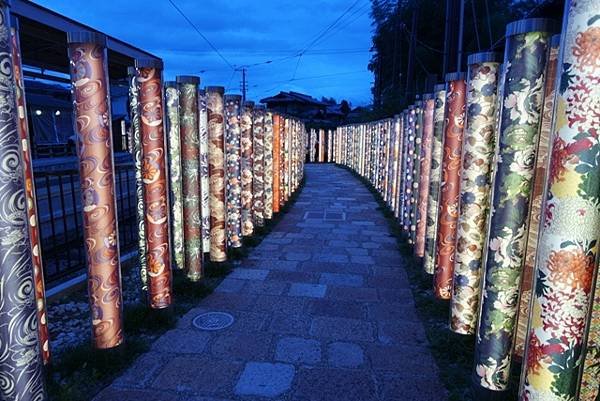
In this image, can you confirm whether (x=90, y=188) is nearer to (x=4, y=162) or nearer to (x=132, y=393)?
(x=4, y=162)

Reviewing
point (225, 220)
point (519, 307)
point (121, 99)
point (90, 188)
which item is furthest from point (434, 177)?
point (121, 99)

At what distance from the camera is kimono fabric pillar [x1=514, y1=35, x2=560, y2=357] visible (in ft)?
7.74

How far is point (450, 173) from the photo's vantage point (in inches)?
151

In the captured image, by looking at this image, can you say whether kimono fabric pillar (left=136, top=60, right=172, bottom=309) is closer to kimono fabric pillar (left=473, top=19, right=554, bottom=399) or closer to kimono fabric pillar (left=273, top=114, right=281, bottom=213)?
kimono fabric pillar (left=473, top=19, right=554, bottom=399)

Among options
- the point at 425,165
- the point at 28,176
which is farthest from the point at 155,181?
the point at 425,165

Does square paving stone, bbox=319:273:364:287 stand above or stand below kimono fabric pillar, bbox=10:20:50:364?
below

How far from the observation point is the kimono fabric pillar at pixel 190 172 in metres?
4.38

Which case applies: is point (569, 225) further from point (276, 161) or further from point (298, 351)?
point (276, 161)

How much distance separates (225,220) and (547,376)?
395cm

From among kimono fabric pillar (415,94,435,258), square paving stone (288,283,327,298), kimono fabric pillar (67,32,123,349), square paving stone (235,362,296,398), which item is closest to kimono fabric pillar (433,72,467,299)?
kimono fabric pillar (415,94,435,258)

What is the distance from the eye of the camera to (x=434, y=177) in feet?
14.9

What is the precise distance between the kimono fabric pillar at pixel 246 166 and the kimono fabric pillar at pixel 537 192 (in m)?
4.26

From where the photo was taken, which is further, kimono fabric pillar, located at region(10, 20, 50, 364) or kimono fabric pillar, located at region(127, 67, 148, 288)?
kimono fabric pillar, located at region(127, 67, 148, 288)

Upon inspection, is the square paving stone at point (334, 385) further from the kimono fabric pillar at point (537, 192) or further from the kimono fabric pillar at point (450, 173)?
the kimono fabric pillar at point (450, 173)
